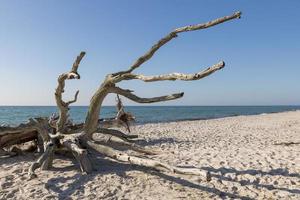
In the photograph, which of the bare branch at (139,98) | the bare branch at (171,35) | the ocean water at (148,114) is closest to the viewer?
the bare branch at (171,35)

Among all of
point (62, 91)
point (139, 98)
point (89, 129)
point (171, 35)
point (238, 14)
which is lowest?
point (89, 129)

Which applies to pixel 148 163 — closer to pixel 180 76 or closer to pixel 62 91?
pixel 180 76

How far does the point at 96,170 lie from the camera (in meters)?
6.55

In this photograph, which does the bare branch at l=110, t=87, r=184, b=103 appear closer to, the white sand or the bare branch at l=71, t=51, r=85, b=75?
the bare branch at l=71, t=51, r=85, b=75

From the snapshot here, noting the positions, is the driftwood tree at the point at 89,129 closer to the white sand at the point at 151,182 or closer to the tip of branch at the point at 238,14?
the tip of branch at the point at 238,14

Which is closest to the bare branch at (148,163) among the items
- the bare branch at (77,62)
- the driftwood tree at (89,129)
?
the driftwood tree at (89,129)

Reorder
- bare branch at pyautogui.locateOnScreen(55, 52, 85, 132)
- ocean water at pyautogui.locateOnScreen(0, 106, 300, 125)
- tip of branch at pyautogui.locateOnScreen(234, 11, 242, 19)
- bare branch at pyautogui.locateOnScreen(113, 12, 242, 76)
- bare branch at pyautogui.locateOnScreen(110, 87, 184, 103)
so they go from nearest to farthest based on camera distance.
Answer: tip of branch at pyautogui.locateOnScreen(234, 11, 242, 19) → bare branch at pyautogui.locateOnScreen(113, 12, 242, 76) → bare branch at pyautogui.locateOnScreen(110, 87, 184, 103) → bare branch at pyautogui.locateOnScreen(55, 52, 85, 132) → ocean water at pyautogui.locateOnScreen(0, 106, 300, 125)

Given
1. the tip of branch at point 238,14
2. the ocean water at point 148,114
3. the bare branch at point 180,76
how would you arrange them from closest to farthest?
the bare branch at point 180,76
the tip of branch at point 238,14
the ocean water at point 148,114

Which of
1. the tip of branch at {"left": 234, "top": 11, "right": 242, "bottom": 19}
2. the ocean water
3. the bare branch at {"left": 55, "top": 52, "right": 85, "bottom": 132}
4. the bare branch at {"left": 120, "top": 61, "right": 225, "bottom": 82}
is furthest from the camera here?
the ocean water

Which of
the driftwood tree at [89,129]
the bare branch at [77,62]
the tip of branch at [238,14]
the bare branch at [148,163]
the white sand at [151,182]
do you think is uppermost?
the tip of branch at [238,14]

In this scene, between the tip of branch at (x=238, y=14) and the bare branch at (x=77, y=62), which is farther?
the bare branch at (x=77, y=62)

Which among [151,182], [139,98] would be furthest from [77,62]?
[151,182]

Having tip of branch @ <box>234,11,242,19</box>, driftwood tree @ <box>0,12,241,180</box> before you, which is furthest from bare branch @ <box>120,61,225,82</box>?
tip of branch @ <box>234,11,242,19</box>

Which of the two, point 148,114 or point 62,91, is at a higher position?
point 62,91
